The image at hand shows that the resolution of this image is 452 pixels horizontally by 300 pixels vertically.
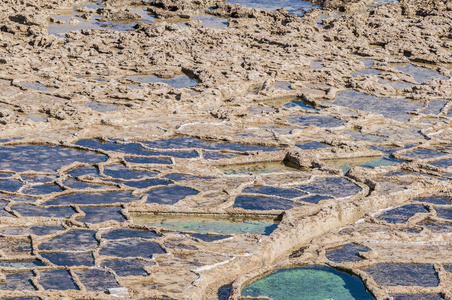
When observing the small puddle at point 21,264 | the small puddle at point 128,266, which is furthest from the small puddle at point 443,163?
the small puddle at point 21,264

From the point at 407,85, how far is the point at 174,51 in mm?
5249

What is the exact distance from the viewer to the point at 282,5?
22.7 metres

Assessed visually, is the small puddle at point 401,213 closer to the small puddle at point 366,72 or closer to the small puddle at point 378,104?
the small puddle at point 378,104

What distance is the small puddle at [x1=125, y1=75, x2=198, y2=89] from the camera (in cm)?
1440

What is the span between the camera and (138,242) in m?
7.95

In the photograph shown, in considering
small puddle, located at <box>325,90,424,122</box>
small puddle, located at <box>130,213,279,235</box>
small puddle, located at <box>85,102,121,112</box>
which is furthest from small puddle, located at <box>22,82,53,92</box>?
small puddle, located at <box>325,90,424,122</box>

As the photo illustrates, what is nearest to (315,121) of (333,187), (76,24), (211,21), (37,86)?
(333,187)

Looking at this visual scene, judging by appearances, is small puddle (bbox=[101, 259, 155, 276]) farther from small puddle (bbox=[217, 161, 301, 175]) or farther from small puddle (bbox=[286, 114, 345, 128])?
small puddle (bbox=[286, 114, 345, 128])

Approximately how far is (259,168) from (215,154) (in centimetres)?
73

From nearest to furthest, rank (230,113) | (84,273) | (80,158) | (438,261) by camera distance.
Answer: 1. (84,273)
2. (438,261)
3. (80,158)
4. (230,113)

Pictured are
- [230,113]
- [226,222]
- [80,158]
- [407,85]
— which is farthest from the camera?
[407,85]

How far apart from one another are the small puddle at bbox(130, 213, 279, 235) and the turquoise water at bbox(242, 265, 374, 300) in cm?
110

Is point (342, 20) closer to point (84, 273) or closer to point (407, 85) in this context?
point (407, 85)

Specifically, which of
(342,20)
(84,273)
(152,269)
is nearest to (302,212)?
(152,269)
